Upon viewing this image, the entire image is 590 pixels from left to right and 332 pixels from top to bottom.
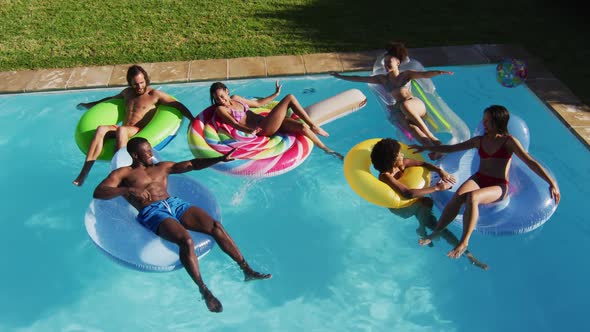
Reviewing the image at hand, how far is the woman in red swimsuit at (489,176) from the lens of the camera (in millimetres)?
4918

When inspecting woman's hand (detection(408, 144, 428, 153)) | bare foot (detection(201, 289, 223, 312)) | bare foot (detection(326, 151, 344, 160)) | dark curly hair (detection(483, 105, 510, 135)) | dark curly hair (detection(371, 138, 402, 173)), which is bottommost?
bare foot (detection(201, 289, 223, 312))

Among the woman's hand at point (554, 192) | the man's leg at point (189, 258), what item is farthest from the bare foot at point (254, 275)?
the woman's hand at point (554, 192)

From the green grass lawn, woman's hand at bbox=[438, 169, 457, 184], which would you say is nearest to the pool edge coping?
the green grass lawn

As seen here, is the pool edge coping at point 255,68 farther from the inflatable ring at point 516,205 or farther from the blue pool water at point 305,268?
the inflatable ring at point 516,205

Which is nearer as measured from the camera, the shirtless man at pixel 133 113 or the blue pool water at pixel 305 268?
the blue pool water at pixel 305 268

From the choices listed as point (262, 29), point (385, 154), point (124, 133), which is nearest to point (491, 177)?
point (385, 154)

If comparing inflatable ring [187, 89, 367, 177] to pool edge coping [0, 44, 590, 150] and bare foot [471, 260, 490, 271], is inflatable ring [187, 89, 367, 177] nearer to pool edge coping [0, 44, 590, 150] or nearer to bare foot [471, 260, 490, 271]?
pool edge coping [0, 44, 590, 150]

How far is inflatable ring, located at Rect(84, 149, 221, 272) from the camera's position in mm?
4816

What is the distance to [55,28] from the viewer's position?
30.1 ft

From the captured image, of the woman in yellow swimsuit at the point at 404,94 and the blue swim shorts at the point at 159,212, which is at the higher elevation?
the woman in yellow swimsuit at the point at 404,94

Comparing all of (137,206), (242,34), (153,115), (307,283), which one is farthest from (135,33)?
(307,283)

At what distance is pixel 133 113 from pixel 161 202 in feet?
5.42

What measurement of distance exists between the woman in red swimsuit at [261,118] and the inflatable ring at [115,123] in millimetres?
554

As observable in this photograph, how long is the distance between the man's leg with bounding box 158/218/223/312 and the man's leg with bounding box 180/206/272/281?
160mm
